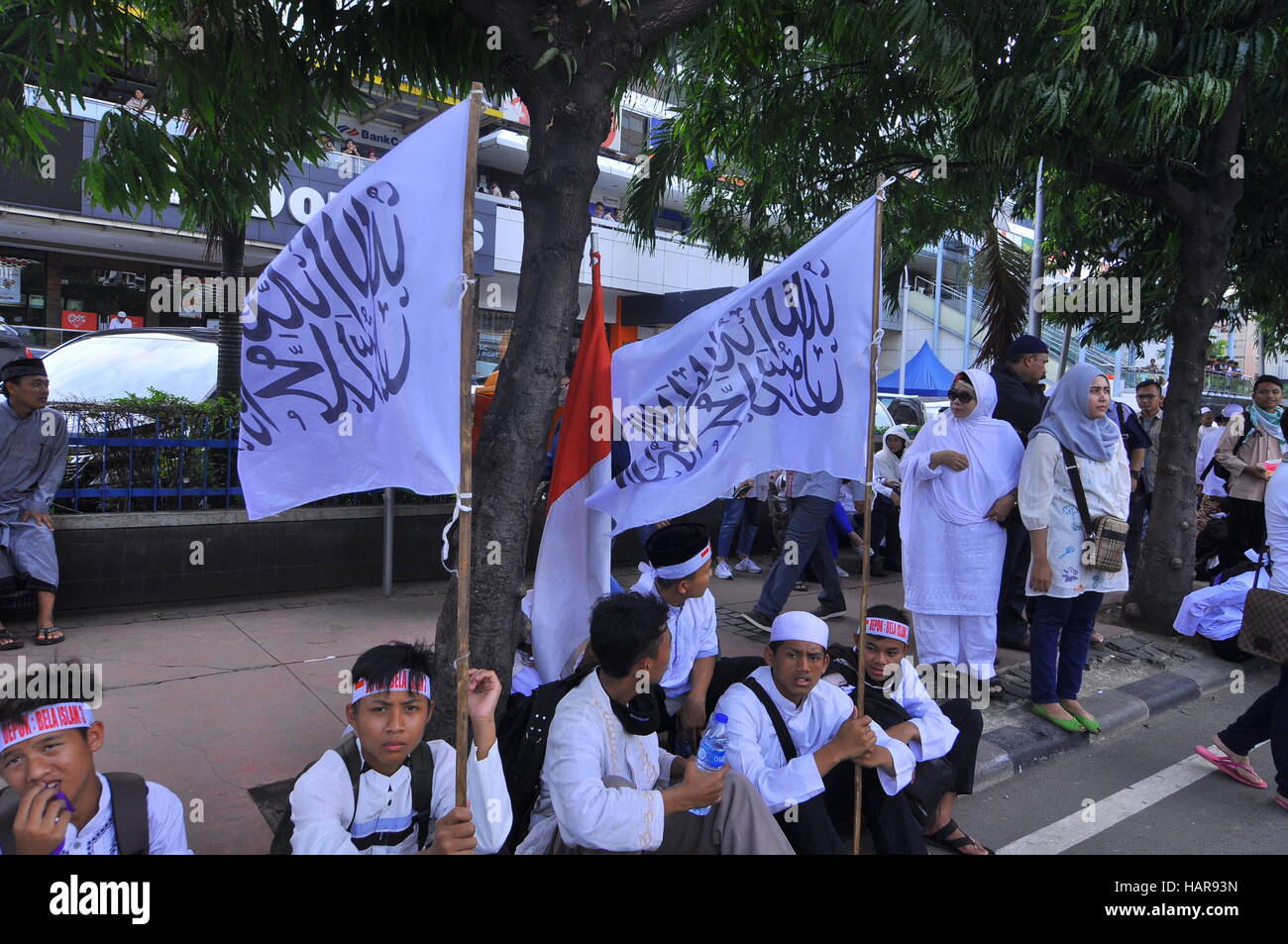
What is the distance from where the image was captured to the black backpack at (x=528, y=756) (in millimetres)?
3018

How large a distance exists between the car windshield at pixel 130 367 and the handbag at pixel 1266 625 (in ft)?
25.2

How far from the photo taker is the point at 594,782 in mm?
2641

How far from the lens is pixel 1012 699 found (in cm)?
530

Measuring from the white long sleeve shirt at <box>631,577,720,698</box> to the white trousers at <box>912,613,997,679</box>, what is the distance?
160cm

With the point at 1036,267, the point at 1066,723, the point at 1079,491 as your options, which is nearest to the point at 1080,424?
the point at 1079,491

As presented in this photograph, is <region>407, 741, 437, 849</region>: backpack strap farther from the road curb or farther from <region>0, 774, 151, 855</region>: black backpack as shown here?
the road curb

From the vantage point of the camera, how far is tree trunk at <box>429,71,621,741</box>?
11.5 feet

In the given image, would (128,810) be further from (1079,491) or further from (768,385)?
(1079,491)

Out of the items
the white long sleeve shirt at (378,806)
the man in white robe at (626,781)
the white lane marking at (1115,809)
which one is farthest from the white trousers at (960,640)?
the white long sleeve shirt at (378,806)

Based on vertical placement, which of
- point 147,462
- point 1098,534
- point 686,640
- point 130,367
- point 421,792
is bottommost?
point 421,792

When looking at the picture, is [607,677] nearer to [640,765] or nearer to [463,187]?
[640,765]

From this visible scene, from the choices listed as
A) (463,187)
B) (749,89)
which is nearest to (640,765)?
(463,187)

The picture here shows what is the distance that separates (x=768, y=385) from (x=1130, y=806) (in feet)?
8.66
